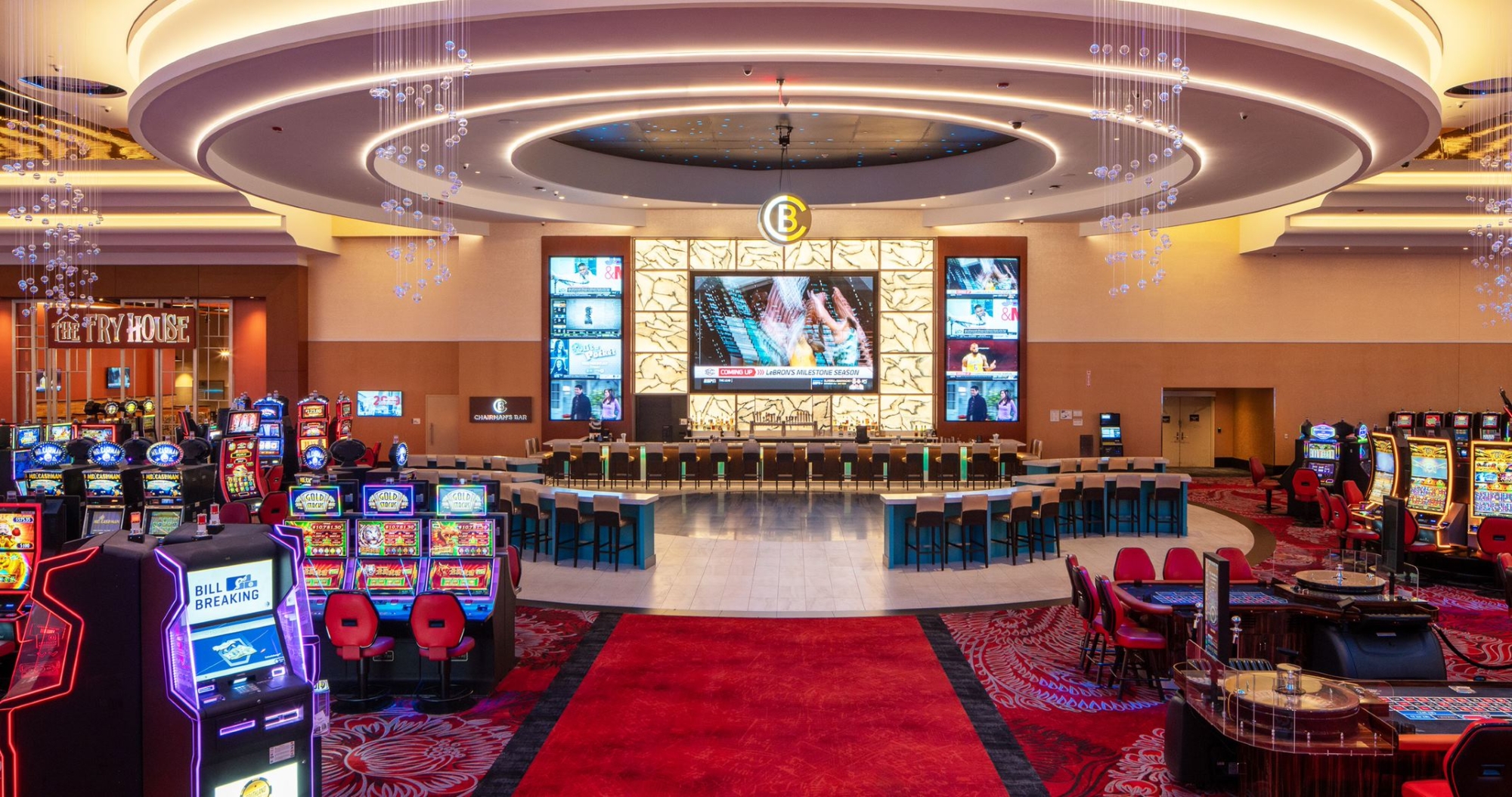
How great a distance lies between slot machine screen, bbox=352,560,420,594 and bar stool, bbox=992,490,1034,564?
→ 6.29 metres

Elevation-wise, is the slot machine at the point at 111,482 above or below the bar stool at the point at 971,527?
above

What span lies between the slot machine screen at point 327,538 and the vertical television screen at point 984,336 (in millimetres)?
12801

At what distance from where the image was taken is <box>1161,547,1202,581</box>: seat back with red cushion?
660 cm

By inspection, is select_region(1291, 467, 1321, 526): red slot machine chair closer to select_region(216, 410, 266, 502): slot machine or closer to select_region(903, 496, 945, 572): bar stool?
select_region(903, 496, 945, 572): bar stool

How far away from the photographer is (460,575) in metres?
6.18

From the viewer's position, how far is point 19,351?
18453mm

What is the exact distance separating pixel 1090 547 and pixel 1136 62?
578cm

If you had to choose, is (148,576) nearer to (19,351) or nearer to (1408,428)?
(1408,428)

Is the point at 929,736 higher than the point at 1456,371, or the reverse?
the point at 1456,371

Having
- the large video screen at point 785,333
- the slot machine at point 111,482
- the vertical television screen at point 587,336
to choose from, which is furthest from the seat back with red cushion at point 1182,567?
the vertical television screen at point 587,336

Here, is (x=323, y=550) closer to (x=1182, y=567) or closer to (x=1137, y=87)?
(x=1182, y=567)

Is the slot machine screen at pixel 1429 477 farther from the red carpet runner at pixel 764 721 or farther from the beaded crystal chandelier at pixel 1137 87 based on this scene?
the red carpet runner at pixel 764 721

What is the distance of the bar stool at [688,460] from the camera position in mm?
14836

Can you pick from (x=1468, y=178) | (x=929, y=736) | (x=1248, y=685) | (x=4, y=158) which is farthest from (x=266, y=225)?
(x=1468, y=178)
